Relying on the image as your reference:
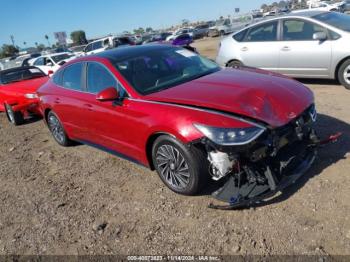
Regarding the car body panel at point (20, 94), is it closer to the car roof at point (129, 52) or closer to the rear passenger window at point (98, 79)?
the rear passenger window at point (98, 79)

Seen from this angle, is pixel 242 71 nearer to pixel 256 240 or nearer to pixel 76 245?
pixel 256 240

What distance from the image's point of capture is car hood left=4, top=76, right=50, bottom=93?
9.25 meters

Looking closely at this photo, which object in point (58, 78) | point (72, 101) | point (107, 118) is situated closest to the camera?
point (107, 118)

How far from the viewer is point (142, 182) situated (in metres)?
4.78

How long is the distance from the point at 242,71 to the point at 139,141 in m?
1.72

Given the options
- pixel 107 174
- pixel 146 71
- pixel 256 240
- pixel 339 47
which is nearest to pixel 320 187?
pixel 256 240

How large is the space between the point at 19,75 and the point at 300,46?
25.2ft

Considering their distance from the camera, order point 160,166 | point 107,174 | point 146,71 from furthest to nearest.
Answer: point 107,174, point 146,71, point 160,166

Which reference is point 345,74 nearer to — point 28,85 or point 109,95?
point 109,95

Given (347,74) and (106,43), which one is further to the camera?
(106,43)

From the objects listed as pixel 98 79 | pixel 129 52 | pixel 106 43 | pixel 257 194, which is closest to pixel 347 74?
pixel 129 52

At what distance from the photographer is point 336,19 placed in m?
7.82

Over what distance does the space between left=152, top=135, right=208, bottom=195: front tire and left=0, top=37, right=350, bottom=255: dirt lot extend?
185 millimetres

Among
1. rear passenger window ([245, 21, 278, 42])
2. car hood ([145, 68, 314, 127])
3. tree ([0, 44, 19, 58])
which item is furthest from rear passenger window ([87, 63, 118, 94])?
tree ([0, 44, 19, 58])
